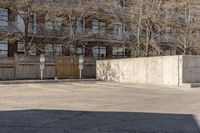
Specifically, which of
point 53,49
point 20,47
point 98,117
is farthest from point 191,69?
point 20,47

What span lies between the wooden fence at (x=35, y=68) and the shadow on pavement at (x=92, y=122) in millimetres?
22391

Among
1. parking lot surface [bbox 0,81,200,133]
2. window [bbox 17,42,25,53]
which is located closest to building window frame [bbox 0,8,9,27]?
window [bbox 17,42,25,53]

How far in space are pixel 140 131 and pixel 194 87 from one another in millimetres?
17014

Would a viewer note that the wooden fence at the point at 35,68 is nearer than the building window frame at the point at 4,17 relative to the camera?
Yes

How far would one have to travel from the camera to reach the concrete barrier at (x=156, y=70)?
2761 cm

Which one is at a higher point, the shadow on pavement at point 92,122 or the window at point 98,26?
the window at point 98,26

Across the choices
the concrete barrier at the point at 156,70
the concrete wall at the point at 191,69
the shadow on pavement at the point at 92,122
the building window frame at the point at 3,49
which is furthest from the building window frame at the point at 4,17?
the shadow on pavement at the point at 92,122

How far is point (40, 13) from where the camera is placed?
41.0 meters

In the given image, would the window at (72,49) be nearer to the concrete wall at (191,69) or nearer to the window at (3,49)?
the window at (3,49)

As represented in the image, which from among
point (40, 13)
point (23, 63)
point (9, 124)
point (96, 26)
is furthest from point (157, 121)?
point (96, 26)

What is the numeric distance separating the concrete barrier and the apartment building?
9.35 m

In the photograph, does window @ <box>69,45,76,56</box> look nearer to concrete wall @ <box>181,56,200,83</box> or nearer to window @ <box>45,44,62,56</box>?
window @ <box>45,44,62,56</box>

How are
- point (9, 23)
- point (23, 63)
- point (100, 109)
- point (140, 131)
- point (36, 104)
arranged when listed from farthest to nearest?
point (9, 23) < point (23, 63) < point (36, 104) < point (100, 109) < point (140, 131)

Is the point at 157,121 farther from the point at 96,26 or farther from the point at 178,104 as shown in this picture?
the point at 96,26
